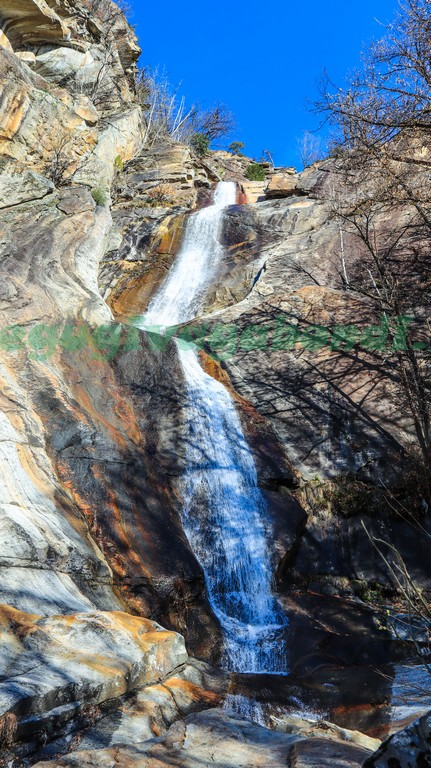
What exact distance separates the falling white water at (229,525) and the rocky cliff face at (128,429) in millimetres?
284

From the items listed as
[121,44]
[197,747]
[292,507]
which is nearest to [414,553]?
[292,507]

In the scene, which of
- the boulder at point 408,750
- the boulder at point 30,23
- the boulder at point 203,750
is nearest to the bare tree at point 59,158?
the boulder at point 30,23

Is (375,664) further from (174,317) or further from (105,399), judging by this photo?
(174,317)

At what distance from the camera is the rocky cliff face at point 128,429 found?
4309 mm

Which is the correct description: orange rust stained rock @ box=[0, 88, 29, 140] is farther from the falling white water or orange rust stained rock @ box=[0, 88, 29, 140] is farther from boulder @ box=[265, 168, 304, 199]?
the falling white water

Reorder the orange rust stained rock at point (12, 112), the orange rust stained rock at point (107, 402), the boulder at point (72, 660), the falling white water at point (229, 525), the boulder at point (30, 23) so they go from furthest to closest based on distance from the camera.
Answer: the boulder at point (30, 23)
the orange rust stained rock at point (12, 112)
the orange rust stained rock at point (107, 402)
the falling white water at point (229, 525)
the boulder at point (72, 660)

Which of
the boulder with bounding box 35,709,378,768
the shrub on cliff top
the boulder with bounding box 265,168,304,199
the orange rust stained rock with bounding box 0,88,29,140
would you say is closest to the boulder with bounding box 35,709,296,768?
the boulder with bounding box 35,709,378,768

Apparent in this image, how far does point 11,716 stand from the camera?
3.58m

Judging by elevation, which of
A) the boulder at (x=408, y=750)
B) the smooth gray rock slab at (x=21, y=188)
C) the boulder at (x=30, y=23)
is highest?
the boulder at (x=30, y=23)

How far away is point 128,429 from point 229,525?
8.29 feet

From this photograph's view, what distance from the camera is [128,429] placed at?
1020cm

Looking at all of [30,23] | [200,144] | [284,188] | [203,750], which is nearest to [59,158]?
[30,23]

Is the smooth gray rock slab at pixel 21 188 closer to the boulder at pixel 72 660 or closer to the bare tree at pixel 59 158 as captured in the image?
the bare tree at pixel 59 158

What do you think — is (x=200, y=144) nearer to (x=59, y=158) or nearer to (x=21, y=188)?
(x=59, y=158)
